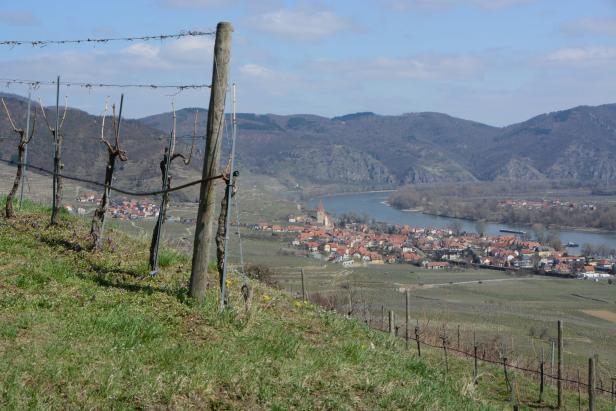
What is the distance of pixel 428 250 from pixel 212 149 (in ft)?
189

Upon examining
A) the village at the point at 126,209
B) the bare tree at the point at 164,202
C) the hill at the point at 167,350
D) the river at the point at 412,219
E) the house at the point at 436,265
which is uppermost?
the bare tree at the point at 164,202

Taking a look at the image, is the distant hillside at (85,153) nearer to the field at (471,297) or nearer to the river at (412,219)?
the field at (471,297)

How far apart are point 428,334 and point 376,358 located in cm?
1484

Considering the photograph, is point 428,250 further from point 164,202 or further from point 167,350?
point 167,350

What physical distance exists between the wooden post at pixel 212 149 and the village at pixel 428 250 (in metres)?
40.8

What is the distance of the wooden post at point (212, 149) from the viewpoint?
8125 millimetres

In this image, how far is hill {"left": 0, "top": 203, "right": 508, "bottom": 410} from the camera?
544cm

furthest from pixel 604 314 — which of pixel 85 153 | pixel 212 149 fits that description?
pixel 212 149

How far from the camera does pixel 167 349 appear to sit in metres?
6.37

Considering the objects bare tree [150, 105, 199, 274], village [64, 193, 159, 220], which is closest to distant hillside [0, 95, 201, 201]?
village [64, 193, 159, 220]

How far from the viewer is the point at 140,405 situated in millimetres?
5273

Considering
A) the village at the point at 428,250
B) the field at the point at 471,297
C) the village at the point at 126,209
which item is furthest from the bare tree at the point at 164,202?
the village at the point at 428,250

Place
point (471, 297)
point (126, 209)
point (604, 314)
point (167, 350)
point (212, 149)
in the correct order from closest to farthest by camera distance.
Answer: point (167, 350) → point (212, 149) → point (126, 209) → point (604, 314) → point (471, 297)

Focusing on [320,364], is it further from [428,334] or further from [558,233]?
[558,233]
